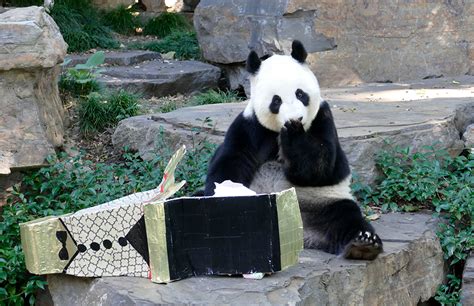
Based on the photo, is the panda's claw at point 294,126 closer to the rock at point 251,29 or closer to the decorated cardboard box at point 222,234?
the decorated cardboard box at point 222,234

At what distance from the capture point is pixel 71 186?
18.0 ft

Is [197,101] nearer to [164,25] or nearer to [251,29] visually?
[251,29]

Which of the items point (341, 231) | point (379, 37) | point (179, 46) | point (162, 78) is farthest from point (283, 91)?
point (179, 46)

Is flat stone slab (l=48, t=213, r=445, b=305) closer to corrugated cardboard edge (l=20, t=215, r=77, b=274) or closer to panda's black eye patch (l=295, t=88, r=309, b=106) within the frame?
corrugated cardboard edge (l=20, t=215, r=77, b=274)

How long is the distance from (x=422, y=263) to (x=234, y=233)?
4.66 feet

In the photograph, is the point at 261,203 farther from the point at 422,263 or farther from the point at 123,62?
the point at 123,62

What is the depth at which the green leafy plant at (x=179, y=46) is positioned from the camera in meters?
10.9

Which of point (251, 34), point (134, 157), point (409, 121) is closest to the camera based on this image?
point (409, 121)

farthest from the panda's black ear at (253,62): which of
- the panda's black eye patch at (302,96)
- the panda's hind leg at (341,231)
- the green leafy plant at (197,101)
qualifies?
the green leafy plant at (197,101)

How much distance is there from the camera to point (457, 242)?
185 inches

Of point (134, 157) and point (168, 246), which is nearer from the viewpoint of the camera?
point (168, 246)

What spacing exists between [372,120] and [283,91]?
6.59 ft

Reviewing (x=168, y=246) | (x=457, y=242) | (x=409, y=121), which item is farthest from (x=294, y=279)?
(x=409, y=121)

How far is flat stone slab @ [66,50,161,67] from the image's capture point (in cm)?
964
